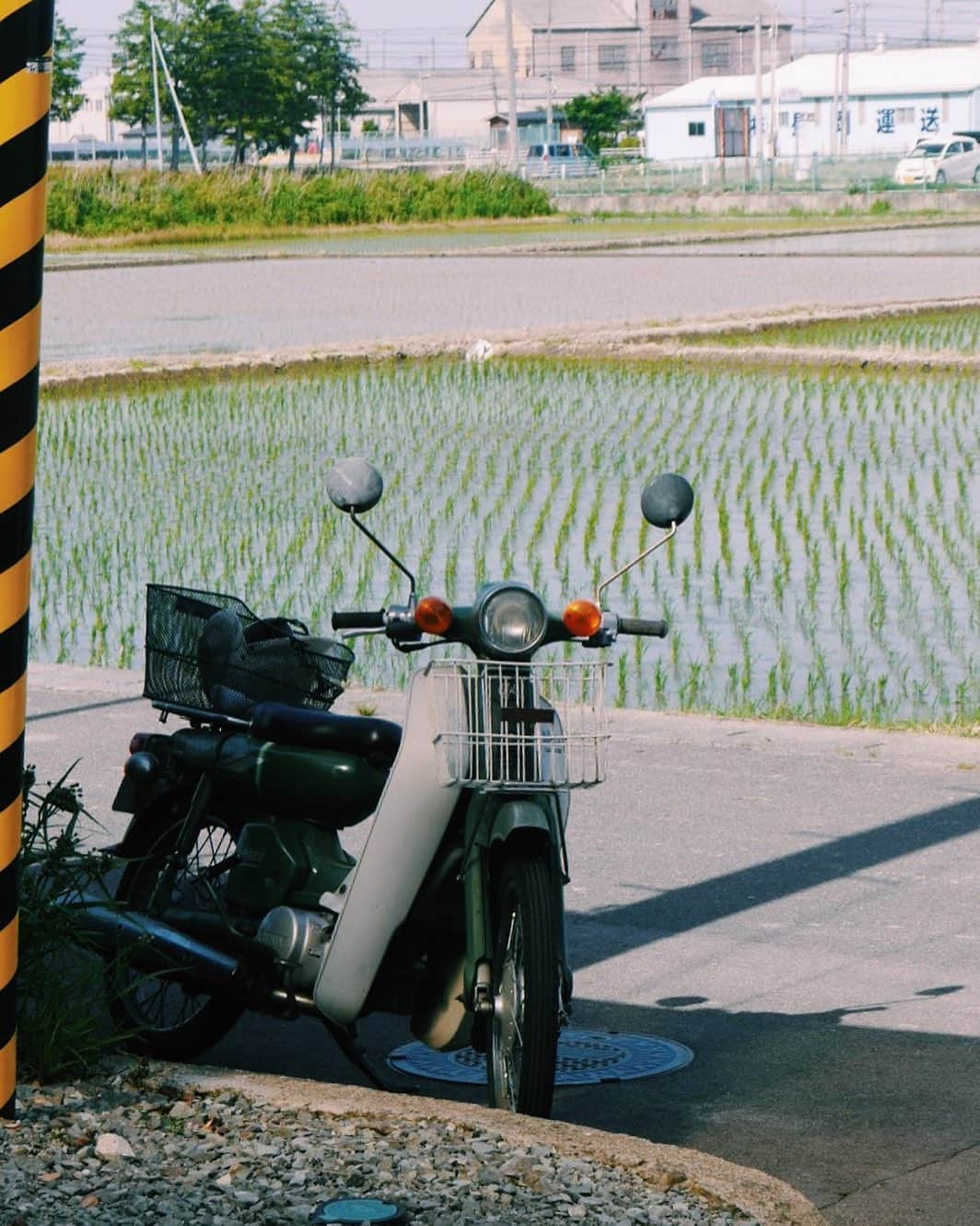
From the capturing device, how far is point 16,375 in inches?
165

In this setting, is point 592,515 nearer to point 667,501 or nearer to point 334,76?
point 667,501

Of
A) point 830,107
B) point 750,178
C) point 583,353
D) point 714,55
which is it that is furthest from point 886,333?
point 714,55

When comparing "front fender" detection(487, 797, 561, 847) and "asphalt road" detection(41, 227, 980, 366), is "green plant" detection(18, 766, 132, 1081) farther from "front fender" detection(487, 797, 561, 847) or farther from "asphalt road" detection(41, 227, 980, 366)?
"asphalt road" detection(41, 227, 980, 366)

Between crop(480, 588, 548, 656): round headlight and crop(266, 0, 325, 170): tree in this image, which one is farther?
crop(266, 0, 325, 170): tree

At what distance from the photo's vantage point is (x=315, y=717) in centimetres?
508

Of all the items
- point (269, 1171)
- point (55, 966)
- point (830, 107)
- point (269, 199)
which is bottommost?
point (269, 1171)

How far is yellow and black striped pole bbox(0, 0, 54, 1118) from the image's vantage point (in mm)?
4141

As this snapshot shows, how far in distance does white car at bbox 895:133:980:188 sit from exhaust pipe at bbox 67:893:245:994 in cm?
6224

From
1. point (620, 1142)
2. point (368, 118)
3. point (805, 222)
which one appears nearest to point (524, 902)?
point (620, 1142)

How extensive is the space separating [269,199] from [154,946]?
53.3 meters

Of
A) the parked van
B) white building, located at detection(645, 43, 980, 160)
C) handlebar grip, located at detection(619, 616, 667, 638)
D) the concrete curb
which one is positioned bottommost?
the concrete curb

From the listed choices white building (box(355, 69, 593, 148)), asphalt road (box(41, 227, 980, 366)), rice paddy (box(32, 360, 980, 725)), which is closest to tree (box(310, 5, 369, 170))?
white building (box(355, 69, 593, 148))

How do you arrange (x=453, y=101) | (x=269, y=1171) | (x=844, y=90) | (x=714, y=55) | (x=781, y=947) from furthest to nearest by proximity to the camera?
1. (x=714, y=55)
2. (x=453, y=101)
3. (x=844, y=90)
4. (x=781, y=947)
5. (x=269, y=1171)

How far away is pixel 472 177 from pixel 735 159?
24.6m
